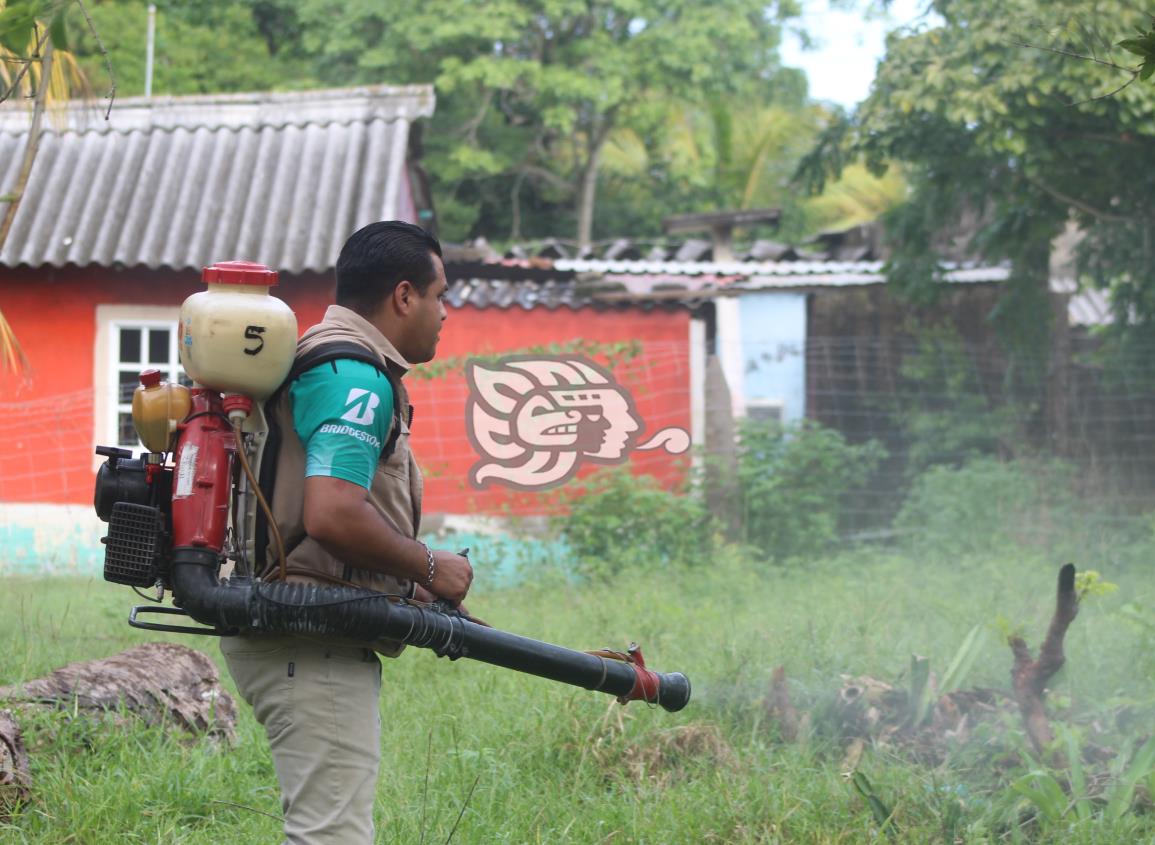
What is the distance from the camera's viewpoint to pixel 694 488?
8055 mm

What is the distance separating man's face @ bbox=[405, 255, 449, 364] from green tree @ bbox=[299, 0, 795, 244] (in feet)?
52.7

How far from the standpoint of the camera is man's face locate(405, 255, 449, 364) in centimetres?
283

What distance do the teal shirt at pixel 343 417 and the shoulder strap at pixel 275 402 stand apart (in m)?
0.01

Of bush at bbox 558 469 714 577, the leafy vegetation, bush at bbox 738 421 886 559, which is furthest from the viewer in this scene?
the leafy vegetation

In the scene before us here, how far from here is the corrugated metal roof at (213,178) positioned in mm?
9391

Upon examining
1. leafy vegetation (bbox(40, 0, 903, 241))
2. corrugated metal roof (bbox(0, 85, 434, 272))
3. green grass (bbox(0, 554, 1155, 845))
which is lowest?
green grass (bbox(0, 554, 1155, 845))

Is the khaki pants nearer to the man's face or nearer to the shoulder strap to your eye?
the shoulder strap

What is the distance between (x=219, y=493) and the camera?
2588 mm

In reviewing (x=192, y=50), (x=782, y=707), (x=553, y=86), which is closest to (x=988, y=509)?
(x=782, y=707)

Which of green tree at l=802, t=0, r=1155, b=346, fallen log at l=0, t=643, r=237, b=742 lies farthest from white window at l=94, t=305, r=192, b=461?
green tree at l=802, t=0, r=1155, b=346

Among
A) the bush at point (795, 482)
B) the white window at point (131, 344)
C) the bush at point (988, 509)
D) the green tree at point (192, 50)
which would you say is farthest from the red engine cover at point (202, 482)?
the green tree at point (192, 50)

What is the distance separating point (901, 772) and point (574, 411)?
159 centimetres

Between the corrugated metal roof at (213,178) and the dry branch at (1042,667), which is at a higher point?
the corrugated metal roof at (213,178)

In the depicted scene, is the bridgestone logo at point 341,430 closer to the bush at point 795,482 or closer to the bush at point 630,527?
the bush at point 630,527
